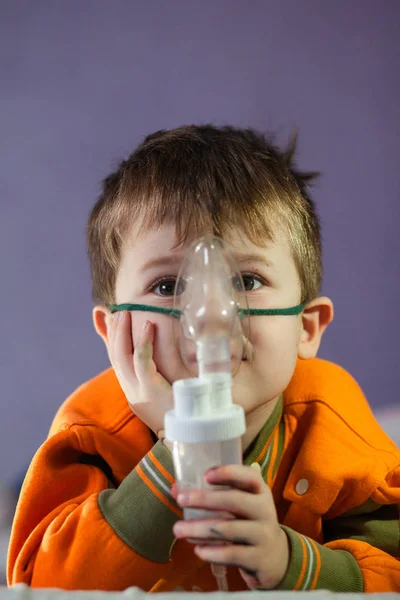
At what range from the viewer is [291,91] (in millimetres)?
1671

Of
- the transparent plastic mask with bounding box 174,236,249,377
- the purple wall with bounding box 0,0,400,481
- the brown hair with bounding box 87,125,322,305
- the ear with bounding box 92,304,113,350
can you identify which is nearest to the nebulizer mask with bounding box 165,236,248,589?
the transparent plastic mask with bounding box 174,236,249,377

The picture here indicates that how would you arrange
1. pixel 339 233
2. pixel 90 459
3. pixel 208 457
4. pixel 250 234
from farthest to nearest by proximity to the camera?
pixel 339 233 < pixel 90 459 < pixel 250 234 < pixel 208 457

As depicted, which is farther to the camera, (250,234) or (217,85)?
(217,85)

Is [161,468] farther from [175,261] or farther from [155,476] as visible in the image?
[175,261]

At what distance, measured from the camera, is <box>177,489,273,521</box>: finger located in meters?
Result: 0.66

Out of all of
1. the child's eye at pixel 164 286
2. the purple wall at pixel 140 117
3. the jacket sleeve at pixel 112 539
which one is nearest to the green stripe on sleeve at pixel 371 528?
the jacket sleeve at pixel 112 539

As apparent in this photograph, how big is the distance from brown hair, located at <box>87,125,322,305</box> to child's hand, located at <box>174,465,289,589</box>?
35 cm

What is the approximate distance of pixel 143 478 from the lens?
0.87m

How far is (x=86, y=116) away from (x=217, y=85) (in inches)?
12.2

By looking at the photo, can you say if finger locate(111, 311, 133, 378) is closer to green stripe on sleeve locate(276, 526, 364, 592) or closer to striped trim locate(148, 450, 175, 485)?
striped trim locate(148, 450, 175, 485)

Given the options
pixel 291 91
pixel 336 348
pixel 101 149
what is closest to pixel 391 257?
pixel 336 348

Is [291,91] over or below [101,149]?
over

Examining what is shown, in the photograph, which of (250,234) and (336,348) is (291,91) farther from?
(250,234)

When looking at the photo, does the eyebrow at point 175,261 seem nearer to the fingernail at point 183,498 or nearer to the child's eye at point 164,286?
the child's eye at point 164,286
